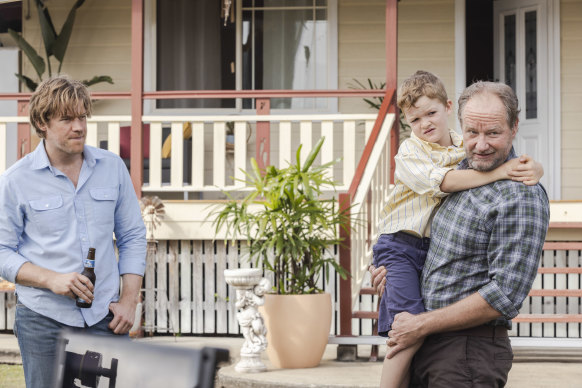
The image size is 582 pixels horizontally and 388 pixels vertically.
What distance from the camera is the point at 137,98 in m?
8.77

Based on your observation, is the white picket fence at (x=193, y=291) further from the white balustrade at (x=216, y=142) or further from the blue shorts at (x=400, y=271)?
the blue shorts at (x=400, y=271)

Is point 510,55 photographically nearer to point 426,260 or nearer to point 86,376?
point 426,260

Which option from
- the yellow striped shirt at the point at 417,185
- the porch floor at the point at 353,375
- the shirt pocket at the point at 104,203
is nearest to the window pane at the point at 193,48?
the porch floor at the point at 353,375

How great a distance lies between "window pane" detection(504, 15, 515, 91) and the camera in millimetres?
10602

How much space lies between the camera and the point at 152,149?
8781 millimetres

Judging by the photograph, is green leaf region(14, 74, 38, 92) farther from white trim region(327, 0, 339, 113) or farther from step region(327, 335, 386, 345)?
step region(327, 335, 386, 345)

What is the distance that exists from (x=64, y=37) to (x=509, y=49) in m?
5.24

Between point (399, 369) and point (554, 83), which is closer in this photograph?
point (399, 369)

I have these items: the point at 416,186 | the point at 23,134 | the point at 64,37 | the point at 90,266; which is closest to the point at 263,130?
the point at 23,134

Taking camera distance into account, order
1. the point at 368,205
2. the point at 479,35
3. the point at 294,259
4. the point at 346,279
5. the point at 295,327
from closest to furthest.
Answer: the point at 295,327 → the point at 294,259 → the point at 346,279 → the point at 368,205 → the point at 479,35

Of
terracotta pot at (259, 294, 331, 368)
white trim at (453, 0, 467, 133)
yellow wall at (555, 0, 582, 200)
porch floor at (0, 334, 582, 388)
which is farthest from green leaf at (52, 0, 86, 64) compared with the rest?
yellow wall at (555, 0, 582, 200)

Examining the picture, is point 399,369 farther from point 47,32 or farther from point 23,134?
point 47,32

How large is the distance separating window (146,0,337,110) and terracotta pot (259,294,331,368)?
445 centimetres

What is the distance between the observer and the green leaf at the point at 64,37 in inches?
402
